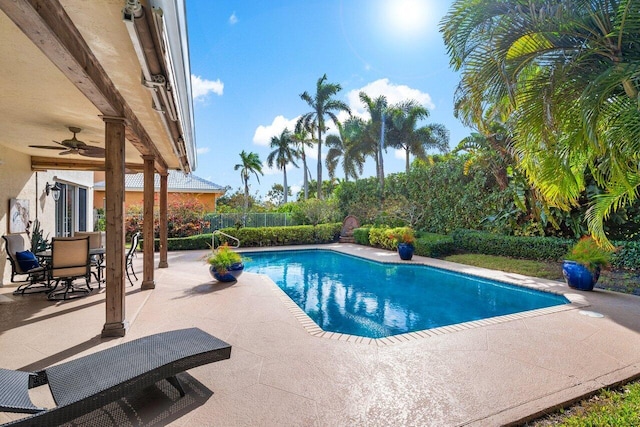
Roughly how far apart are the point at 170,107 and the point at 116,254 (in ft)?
7.06

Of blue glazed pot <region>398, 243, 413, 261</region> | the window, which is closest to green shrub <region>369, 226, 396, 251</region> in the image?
blue glazed pot <region>398, 243, 413, 261</region>

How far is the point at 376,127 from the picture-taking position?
20.8 m

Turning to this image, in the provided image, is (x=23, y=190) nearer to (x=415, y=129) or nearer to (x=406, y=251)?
(x=406, y=251)

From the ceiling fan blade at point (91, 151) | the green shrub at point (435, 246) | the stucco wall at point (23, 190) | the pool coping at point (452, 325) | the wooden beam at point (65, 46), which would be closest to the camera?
the wooden beam at point (65, 46)

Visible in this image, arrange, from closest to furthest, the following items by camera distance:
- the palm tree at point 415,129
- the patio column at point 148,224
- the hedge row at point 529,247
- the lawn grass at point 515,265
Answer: the patio column at point 148,224
the hedge row at point 529,247
the lawn grass at point 515,265
the palm tree at point 415,129

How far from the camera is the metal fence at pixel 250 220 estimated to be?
18672mm

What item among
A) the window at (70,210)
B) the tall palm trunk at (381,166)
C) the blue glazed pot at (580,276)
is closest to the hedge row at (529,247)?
the blue glazed pot at (580,276)

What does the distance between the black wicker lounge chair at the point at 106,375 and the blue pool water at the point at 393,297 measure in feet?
9.64

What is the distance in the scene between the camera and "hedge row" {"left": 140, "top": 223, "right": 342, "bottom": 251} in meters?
15.7

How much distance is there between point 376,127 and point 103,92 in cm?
1882

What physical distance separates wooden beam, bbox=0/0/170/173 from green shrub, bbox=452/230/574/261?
11.8m

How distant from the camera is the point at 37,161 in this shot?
8.67 m

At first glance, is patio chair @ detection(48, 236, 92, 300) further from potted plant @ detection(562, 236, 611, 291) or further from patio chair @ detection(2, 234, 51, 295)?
potted plant @ detection(562, 236, 611, 291)

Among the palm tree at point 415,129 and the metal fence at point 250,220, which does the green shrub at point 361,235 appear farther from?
the palm tree at point 415,129
